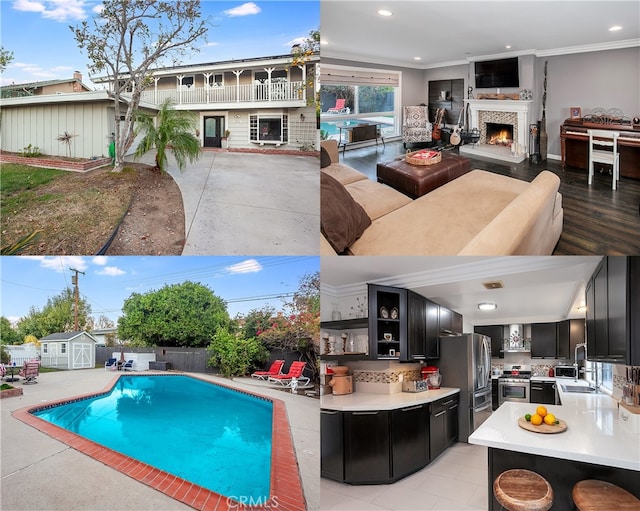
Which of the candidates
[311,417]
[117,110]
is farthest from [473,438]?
[117,110]

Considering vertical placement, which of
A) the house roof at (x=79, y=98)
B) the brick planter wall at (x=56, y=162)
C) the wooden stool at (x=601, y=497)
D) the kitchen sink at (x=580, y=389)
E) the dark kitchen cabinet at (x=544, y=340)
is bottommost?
the kitchen sink at (x=580, y=389)

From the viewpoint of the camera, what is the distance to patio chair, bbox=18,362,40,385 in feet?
7.13

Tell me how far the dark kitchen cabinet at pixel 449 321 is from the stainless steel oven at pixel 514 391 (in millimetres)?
848

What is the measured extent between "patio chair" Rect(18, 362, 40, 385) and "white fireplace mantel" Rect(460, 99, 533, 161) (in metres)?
2.63

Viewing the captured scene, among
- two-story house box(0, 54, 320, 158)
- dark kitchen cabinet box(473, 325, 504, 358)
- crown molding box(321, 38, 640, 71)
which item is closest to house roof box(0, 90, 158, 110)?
two-story house box(0, 54, 320, 158)

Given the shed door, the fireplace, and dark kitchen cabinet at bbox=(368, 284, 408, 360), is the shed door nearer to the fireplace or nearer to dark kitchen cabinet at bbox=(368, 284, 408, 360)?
dark kitchen cabinet at bbox=(368, 284, 408, 360)

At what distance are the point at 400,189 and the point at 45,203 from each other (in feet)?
5.16

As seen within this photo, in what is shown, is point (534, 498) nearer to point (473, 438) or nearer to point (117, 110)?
point (473, 438)

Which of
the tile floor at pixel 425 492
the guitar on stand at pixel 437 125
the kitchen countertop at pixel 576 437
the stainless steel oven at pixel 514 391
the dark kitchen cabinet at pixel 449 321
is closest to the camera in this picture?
the kitchen countertop at pixel 576 437

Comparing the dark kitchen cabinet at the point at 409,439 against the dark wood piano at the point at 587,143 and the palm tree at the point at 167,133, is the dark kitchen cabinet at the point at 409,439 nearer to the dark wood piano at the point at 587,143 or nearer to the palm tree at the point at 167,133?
the dark wood piano at the point at 587,143

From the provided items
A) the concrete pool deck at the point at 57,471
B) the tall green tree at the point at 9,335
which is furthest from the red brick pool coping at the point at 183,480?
the tall green tree at the point at 9,335

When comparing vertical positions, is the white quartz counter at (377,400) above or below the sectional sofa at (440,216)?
below

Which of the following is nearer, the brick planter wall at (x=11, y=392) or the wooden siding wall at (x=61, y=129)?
the wooden siding wall at (x=61, y=129)

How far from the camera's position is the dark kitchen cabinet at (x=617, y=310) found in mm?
1810
